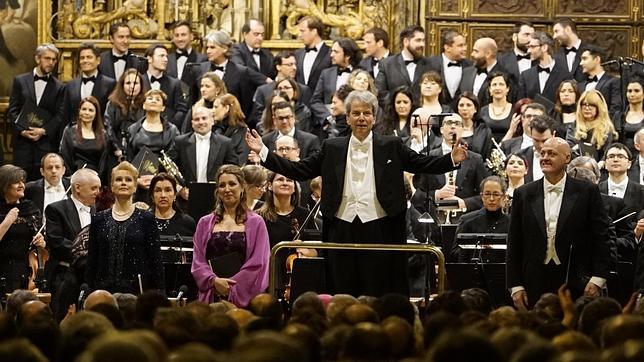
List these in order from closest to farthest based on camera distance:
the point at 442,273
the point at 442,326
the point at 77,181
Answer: the point at 442,326 < the point at 442,273 < the point at 77,181

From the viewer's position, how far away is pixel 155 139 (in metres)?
10.9

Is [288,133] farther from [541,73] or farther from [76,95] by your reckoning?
[541,73]

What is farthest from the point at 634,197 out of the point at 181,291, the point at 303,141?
the point at 181,291

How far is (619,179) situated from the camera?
9.91 m

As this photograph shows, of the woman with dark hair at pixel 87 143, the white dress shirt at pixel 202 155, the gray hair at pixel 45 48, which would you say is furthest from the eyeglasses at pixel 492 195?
the gray hair at pixel 45 48

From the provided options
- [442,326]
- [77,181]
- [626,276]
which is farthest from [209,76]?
[442,326]

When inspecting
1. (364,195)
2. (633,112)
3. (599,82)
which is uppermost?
(599,82)

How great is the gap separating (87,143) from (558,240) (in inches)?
190

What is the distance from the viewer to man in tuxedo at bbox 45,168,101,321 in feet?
26.9

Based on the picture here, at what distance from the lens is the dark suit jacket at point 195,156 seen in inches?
417

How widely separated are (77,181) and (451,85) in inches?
168

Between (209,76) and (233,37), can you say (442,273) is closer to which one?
(209,76)

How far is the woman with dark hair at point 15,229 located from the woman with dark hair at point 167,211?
77 centimetres

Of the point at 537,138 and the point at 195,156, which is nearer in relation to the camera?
the point at 537,138
